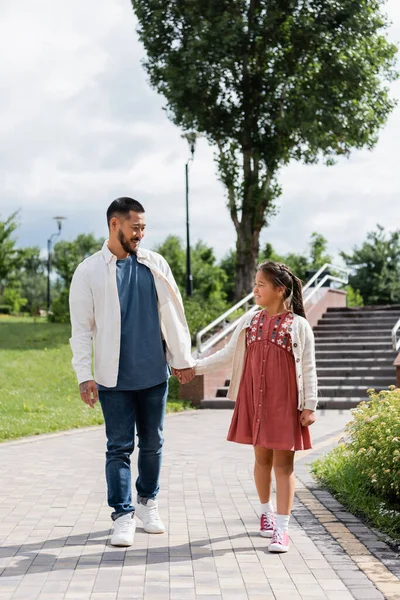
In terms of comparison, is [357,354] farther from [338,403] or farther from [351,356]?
[338,403]

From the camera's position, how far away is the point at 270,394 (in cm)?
541

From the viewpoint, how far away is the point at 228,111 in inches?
1008

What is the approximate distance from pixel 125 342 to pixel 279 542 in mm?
1499

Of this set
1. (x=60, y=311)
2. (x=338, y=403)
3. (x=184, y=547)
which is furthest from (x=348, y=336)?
(x=184, y=547)

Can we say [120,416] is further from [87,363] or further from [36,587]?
[36,587]

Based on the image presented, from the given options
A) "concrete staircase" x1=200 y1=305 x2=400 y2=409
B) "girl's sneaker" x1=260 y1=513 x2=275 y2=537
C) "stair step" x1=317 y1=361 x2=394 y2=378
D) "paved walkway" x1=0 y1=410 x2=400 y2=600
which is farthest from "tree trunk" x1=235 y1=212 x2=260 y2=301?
"girl's sneaker" x1=260 y1=513 x2=275 y2=537

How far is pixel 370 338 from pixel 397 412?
14.5m

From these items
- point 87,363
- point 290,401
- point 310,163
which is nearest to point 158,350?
point 87,363

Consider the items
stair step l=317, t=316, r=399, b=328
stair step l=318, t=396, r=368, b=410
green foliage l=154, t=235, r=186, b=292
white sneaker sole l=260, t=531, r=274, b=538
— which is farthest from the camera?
green foliage l=154, t=235, r=186, b=292

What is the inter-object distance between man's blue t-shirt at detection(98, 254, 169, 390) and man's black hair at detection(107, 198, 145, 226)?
11.9 inches

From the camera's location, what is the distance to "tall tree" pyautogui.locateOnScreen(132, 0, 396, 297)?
80.1 ft

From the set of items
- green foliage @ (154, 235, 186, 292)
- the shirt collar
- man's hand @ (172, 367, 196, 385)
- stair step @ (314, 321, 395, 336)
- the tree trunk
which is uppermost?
green foliage @ (154, 235, 186, 292)

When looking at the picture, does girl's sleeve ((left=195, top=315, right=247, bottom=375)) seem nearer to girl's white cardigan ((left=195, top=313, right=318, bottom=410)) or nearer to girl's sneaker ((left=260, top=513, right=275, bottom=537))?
girl's white cardigan ((left=195, top=313, right=318, bottom=410))

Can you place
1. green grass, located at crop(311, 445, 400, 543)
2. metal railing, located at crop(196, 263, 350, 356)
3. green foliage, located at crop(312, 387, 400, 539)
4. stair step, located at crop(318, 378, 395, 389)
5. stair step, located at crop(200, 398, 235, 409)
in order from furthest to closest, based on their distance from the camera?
stair step, located at crop(318, 378, 395, 389)
metal railing, located at crop(196, 263, 350, 356)
stair step, located at crop(200, 398, 235, 409)
green foliage, located at crop(312, 387, 400, 539)
green grass, located at crop(311, 445, 400, 543)
